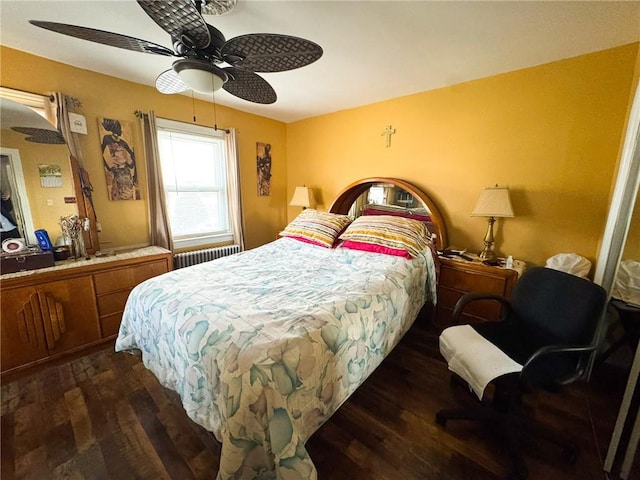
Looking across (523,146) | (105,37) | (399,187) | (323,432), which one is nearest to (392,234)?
(399,187)

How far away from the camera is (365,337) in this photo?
145 centimetres

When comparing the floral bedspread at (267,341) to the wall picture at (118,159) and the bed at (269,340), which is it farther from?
the wall picture at (118,159)

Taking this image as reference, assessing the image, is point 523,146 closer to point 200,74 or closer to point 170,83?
point 200,74

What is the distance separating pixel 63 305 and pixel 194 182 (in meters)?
1.71

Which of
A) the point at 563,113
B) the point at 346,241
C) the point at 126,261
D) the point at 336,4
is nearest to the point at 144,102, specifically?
the point at 126,261

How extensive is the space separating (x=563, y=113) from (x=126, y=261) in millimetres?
3844

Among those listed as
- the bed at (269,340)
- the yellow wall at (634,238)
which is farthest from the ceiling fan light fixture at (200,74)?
the yellow wall at (634,238)

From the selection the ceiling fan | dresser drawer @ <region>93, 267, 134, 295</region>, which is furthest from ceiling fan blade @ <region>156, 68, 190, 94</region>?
dresser drawer @ <region>93, 267, 134, 295</region>

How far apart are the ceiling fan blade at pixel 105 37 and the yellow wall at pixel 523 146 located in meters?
2.31

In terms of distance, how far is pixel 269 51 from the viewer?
4.10 ft

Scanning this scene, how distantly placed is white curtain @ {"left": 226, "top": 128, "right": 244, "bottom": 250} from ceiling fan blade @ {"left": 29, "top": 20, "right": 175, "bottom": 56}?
1870mm

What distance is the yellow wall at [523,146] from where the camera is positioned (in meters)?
1.88

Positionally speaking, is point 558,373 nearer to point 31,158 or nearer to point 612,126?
point 612,126

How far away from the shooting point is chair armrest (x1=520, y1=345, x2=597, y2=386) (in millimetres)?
1122
